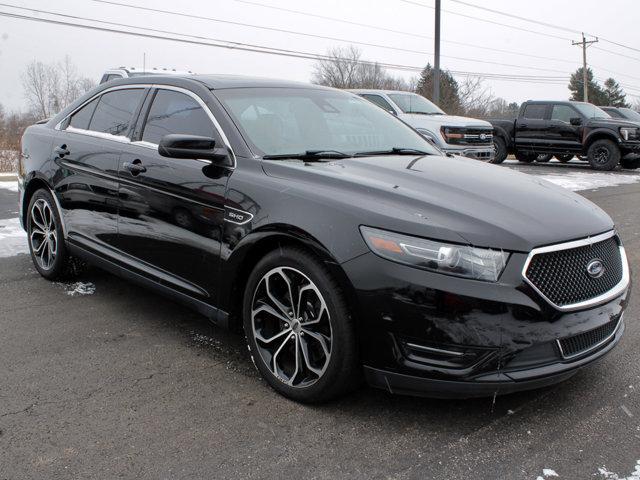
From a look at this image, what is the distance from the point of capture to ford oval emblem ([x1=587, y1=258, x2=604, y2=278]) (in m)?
2.74

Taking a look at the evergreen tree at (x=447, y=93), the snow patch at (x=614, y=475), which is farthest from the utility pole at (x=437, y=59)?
the snow patch at (x=614, y=475)

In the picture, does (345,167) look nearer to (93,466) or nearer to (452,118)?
(93,466)

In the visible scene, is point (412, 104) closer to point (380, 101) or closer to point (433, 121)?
point (380, 101)

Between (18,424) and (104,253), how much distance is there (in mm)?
1642

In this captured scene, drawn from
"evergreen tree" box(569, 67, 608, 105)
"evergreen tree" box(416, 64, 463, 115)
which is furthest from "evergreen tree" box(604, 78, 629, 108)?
"evergreen tree" box(416, 64, 463, 115)

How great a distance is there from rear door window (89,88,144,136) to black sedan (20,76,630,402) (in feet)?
0.05

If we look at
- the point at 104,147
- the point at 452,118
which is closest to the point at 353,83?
the point at 452,118

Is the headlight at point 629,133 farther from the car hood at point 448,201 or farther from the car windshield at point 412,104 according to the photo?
the car hood at point 448,201

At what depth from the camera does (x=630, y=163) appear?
55.3 feet

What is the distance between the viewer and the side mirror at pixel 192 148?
319 centimetres

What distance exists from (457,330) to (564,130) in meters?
16.1

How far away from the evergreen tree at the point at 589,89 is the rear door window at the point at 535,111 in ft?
202

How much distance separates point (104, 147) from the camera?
4.21 metres

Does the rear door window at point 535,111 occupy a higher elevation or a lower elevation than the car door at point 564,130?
higher
